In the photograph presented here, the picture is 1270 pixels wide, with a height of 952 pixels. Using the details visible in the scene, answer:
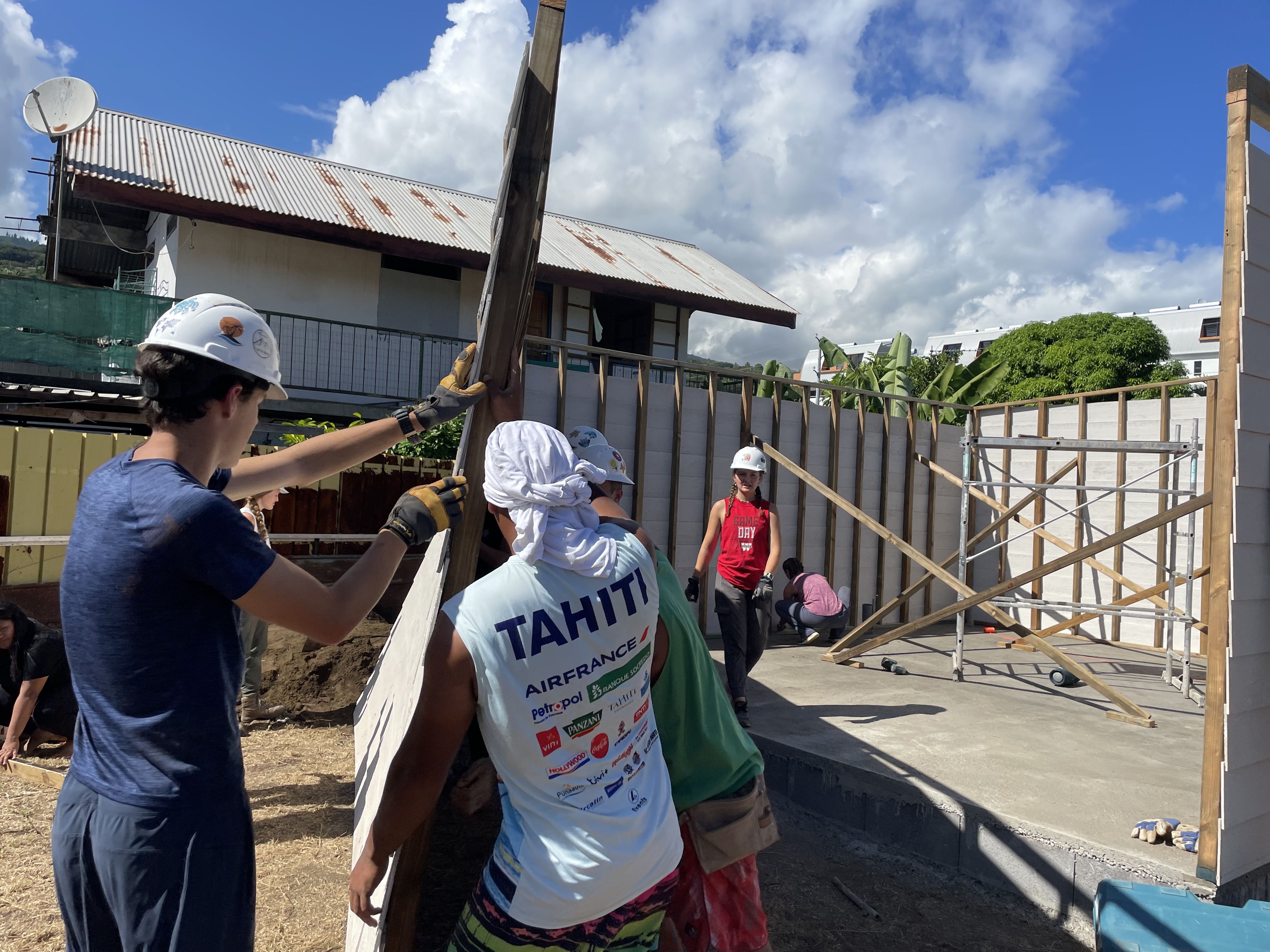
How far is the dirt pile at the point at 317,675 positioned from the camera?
19.5 ft

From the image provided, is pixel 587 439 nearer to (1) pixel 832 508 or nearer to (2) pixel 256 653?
(2) pixel 256 653

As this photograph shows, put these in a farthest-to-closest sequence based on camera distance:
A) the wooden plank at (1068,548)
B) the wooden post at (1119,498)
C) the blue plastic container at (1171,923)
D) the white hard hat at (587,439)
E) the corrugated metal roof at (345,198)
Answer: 1. the corrugated metal roof at (345,198)
2. the wooden post at (1119,498)
3. the wooden plank at (1068,548)
4. the white hard hat at (587,439)
5. the blue plastic container at (1171,923)

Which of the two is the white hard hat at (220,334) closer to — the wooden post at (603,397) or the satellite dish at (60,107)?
the wooden post at (603,397)

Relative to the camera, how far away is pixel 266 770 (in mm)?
4691

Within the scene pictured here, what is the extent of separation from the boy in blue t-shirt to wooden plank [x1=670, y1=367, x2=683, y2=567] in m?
6.78

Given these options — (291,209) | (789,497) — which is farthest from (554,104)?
(291,209)

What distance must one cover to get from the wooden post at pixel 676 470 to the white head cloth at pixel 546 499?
654cm

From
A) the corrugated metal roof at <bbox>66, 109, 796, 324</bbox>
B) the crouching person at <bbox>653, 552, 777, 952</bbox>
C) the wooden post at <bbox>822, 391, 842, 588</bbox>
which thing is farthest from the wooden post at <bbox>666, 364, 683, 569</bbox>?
the crouching person at <bbox>653, 552, 777, 952</bbox>

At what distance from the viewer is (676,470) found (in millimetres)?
8281

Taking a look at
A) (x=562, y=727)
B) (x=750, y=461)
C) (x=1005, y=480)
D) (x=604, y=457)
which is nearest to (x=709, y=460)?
(x=750, y=461)

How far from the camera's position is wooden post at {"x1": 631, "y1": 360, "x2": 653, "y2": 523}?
800cm

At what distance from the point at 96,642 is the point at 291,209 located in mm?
12011

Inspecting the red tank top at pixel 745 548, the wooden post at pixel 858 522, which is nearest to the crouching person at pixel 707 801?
the red tank top at pixel 745 548

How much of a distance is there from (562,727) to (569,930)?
442 mm
